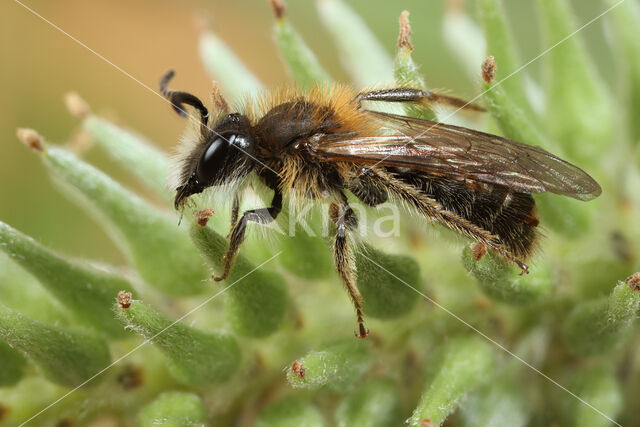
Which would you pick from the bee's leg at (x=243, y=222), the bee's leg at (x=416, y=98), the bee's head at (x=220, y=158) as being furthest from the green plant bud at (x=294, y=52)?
the bee's leg at (x=243, y=222)

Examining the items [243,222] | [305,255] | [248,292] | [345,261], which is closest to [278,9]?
[243,222]

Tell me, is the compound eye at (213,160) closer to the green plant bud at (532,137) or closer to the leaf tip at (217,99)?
the leaf tip at (217,99)

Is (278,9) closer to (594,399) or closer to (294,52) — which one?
(294,52)

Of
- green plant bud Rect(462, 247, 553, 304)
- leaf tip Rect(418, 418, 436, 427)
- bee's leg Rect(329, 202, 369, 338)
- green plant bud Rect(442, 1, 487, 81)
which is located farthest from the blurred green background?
leaf tip Rect(418, 418, 436, 427)

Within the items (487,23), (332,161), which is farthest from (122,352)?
(487,23)

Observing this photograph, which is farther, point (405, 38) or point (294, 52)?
point (294, 52)

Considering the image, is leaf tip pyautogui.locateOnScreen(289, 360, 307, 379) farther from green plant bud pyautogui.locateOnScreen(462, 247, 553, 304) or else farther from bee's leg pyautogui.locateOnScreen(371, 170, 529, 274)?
bee's leg pyautogui.locateOnScreen(371, 170, 529, 274)

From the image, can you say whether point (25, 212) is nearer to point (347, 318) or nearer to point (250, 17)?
point (250, 17)
